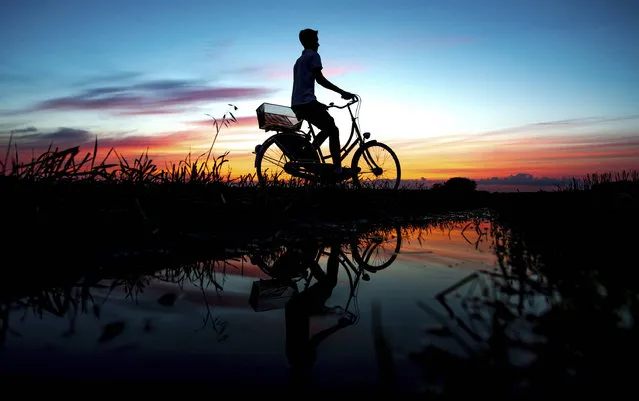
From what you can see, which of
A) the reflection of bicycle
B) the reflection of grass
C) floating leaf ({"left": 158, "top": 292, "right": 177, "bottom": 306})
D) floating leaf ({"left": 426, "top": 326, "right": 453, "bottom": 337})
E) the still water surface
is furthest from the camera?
the reflection of bicycle

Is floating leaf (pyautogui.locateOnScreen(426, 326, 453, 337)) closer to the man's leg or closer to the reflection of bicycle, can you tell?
the reflection of bicycle

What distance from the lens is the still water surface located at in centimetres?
119

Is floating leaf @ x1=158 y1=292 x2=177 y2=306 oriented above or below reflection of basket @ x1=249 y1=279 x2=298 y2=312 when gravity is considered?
above

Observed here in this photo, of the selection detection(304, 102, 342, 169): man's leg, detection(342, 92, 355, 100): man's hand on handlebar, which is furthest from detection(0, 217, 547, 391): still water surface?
detection(342, 92, 355, 100): man's hand on handlebar

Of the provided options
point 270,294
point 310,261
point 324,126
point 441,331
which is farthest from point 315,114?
point 441,331

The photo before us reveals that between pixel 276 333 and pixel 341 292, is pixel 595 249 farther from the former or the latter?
pixel 276 333

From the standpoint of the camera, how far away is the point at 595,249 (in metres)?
2.77

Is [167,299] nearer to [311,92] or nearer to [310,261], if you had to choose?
[310,261]

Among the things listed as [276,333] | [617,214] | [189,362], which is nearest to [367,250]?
[276,333]

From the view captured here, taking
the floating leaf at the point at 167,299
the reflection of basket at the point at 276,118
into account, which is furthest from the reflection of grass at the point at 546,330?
the reflection of basket at the point at 276,118

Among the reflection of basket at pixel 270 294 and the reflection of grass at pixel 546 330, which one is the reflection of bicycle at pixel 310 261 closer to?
the reflection of basket at pixel 270 294

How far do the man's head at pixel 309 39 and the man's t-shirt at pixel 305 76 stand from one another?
0.10 m

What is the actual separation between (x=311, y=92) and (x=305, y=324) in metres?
6.44

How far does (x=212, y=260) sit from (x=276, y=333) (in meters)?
1.51
